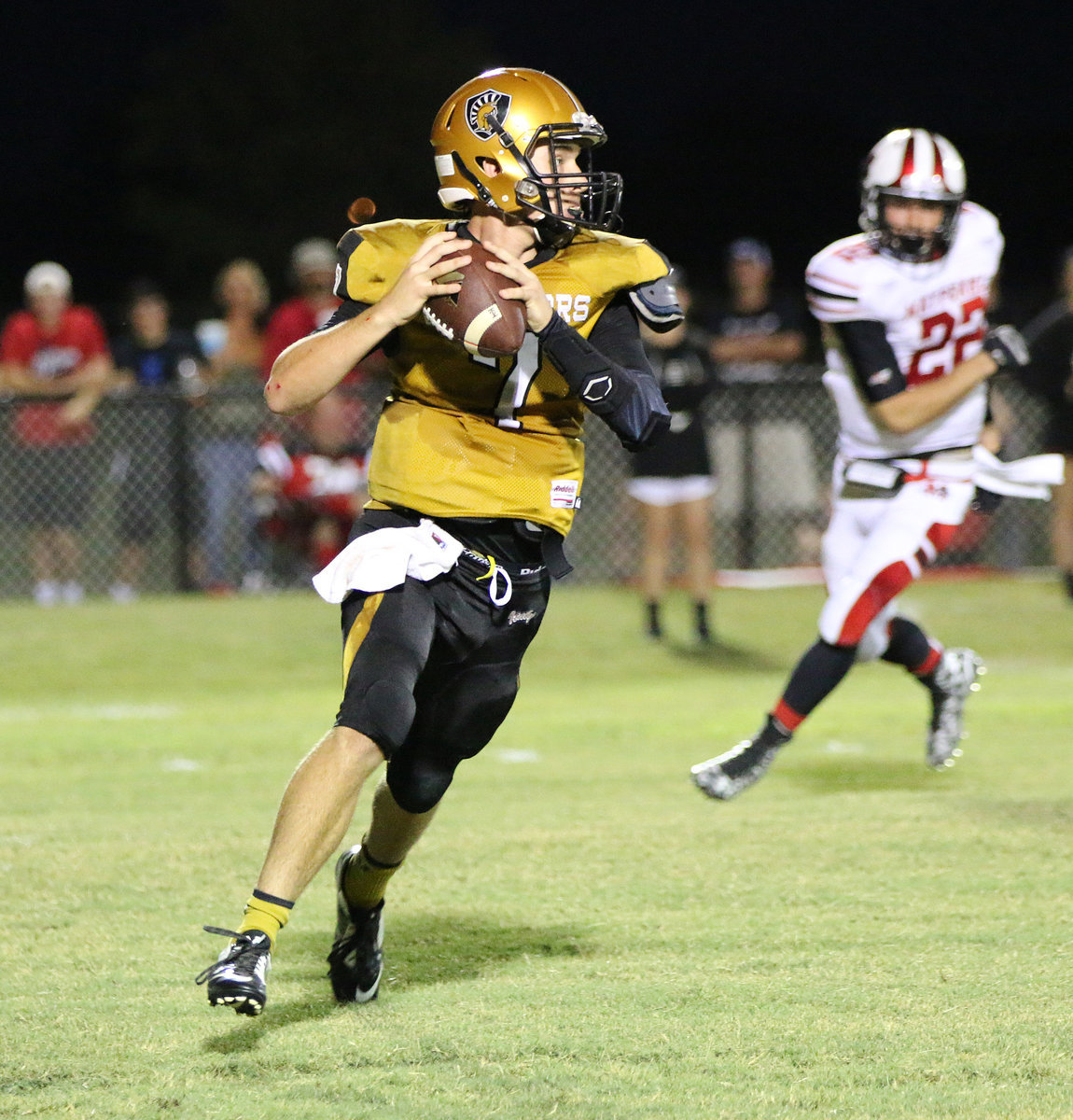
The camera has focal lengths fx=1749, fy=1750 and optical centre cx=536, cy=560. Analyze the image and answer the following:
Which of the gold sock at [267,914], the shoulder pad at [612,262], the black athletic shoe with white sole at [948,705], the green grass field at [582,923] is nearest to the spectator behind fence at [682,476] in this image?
the green grass field at [582,923]

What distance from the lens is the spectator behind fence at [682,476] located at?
10.6m

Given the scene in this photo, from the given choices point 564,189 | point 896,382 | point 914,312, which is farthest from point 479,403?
point 914,312

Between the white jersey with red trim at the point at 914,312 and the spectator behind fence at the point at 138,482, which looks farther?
the spectator behind fence at the point at 138,482

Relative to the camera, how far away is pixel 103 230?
37375mm

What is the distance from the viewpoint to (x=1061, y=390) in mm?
11641

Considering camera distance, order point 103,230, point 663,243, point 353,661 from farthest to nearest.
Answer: point 103,230, point 663,243, point 353,661

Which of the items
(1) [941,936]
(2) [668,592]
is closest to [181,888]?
(1) [941,936]

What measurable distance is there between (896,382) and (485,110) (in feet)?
8.38

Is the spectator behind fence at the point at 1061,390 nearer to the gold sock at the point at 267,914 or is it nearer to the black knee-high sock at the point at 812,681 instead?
the black knee-high sock at the point at 812,681

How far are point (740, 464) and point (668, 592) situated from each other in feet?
4.06

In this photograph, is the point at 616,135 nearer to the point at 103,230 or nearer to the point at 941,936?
the point at 103,230

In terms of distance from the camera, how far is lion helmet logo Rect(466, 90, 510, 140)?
380cm

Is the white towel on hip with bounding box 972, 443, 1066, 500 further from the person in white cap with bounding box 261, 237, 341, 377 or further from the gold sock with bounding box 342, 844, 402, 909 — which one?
the person in white cap with bounding box 261, 237, 341, 377

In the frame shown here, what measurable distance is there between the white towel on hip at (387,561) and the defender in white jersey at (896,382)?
2261 millimetres
